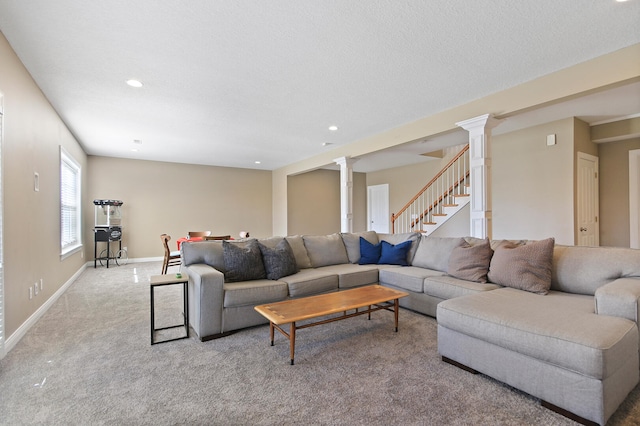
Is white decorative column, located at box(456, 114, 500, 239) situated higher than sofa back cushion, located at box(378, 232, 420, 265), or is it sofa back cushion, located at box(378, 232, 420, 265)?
white decorative column, located at box(456, 114, 500, 239)

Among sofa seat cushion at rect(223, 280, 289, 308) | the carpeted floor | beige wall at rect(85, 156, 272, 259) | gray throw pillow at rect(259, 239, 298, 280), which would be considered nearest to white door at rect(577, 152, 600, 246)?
the carpeted floor

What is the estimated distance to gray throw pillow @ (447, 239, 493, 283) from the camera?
3.04 meters

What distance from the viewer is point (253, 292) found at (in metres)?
2.92

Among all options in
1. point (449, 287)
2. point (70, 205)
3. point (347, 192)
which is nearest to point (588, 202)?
point (449, 287)

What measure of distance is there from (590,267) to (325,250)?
269 centimetres

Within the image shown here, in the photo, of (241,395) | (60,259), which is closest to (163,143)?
(60,259)

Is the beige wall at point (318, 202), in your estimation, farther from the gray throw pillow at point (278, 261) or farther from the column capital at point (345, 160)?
the gray throw pillow at point (278, 261)

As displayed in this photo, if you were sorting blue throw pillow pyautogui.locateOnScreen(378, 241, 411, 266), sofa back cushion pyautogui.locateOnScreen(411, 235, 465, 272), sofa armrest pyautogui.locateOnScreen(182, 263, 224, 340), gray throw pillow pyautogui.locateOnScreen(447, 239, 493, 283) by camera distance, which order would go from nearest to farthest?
sofa armrest pyautogui.locateOnScreen(182, 263, 224, 340) → gray throw pillow pyautogui.locateOnScreen(447, 239, 493, 283) → sofa back cushion pyautogui.locateOnScreen(411, 235, 465, 272) → blue throw pillow pyautogui.locateOnScreen(378, 241, 411, 266)

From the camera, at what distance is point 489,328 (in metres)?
1.97

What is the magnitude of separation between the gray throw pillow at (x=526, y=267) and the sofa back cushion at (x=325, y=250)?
1872 millimetres

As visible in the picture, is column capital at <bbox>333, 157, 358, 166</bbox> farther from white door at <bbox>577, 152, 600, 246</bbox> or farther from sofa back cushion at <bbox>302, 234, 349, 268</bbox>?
white door at <bbox>577, 152, 600, 246</bbox>

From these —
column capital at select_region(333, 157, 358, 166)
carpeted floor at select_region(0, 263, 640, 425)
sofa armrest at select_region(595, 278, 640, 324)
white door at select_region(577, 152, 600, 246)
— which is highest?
column capital at select_region(333, 157, 358, 166)

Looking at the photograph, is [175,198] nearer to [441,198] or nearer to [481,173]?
[441,198]

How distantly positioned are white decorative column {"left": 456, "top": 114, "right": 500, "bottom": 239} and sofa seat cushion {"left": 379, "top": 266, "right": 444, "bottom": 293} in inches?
37.1
